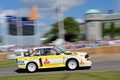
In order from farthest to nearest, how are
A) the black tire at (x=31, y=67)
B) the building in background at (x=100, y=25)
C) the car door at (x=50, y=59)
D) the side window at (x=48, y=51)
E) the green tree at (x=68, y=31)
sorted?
1. the green tree at (x=68, y=31)
2. the building in background at (x=100, y=25)
3. the black tire at (x=31, y=67)
4. the side window at (x=48, y=51)
5. the car door at (x=50, y=59)

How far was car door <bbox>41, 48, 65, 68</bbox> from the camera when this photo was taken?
16438 mm

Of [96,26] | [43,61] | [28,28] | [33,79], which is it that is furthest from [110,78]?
[96,26]

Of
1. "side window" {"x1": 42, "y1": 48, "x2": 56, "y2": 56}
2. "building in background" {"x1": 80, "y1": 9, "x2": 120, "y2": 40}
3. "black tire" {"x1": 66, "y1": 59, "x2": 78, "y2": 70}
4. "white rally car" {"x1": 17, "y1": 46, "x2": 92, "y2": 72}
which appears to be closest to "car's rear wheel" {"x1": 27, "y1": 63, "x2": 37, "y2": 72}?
"white rally car" {"x1": 17, "y1": 46, "x2": 92, "y2": 72}

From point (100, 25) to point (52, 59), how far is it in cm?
10522

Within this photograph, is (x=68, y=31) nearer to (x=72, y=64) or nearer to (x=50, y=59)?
(x=50, y=59)

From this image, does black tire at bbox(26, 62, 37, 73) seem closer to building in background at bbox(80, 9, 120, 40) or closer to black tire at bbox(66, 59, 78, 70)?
black tire at bbox(66, 59, 78, 70)

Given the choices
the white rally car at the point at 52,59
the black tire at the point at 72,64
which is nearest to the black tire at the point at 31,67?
the white rally car at the point at 52,59

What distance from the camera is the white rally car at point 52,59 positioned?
1620 cm

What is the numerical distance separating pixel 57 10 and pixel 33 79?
37139 mm

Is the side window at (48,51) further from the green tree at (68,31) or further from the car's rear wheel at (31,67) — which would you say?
the green tree at (68,31)

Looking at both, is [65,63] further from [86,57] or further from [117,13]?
[117,13]

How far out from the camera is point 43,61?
16641 millimetres

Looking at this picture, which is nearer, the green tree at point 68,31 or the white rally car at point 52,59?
the white rally car at point 52,59

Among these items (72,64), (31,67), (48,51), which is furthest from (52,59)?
(31,67)
